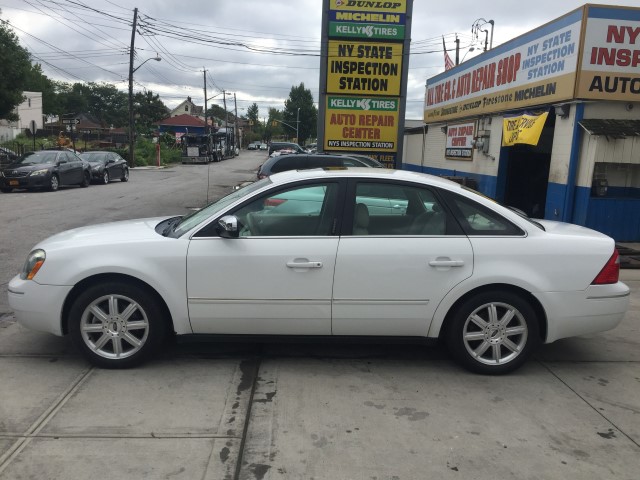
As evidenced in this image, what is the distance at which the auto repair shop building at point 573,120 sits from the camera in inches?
394

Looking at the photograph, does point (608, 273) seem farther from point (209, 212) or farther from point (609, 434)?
point (209, 212)

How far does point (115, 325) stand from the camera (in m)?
4.23

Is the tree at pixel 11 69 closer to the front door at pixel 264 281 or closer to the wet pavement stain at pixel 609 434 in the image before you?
the front door at pixel 264 281

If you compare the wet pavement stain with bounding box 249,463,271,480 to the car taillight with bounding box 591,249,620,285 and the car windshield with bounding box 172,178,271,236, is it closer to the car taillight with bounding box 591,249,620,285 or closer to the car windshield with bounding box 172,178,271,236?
the car windshield with bounding box 172,178,271,236

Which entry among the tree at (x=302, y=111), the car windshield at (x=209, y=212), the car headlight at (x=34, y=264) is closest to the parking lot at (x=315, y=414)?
the car headlight at (x=34, y=264)

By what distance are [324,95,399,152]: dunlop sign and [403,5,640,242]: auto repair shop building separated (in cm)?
264

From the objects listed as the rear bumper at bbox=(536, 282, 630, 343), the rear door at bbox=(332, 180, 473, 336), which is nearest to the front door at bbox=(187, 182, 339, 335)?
the rear door at bbox=(332, 180, 473, 336)

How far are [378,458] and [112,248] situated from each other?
2478mm

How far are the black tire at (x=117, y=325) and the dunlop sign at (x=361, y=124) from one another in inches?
471

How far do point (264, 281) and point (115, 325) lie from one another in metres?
1.21

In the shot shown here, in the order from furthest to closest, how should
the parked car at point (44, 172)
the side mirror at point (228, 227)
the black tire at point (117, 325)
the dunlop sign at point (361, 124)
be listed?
the parked car at point (44, 172)
the dunlop sign at point (361, 124)
the black tire at point (117, 325)
the side mirror at point (228, 227)

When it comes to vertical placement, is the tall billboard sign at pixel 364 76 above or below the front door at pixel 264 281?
above

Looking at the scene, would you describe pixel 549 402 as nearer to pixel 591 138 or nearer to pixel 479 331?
pixel 479 331

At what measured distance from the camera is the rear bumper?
4.25 meters
